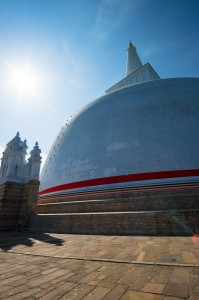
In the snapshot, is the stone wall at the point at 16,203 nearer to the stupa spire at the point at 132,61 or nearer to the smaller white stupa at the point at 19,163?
the smaller white stupa at the point at 19,163

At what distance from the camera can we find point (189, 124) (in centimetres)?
1091

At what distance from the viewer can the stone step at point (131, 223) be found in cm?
683

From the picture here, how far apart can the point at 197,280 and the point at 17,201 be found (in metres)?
12.6

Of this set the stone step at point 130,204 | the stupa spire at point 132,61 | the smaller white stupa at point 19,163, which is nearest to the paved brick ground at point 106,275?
the stone step at point 130,204

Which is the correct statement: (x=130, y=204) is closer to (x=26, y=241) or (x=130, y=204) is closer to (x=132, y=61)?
(x=26, y=241)

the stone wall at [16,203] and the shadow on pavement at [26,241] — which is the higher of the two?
the stone wall at [16,203]

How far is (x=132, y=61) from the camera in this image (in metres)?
28.0

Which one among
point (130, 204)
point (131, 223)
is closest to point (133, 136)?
point (130, 204)

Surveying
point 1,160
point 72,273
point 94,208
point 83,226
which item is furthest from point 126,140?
point 1,160

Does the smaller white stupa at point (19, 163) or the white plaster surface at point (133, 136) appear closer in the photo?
the white plaster surface at point (133, 136)

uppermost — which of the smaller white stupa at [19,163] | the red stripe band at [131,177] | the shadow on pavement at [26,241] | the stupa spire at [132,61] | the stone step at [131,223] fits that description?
the stupa spire at [132,61]

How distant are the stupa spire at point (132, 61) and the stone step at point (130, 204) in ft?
73.8

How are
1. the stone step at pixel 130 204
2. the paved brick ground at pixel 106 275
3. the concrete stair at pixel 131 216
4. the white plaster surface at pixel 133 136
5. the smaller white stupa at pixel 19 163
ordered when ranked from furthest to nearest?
the smaller white stupa at pixel 19 163
the white plaster surface at pixel 133 136
the stone step at pixel 130 204
the concrete stair at pixel 131 216
the paved brick ground at pixel 106 275

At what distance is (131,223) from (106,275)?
15.5 feet
